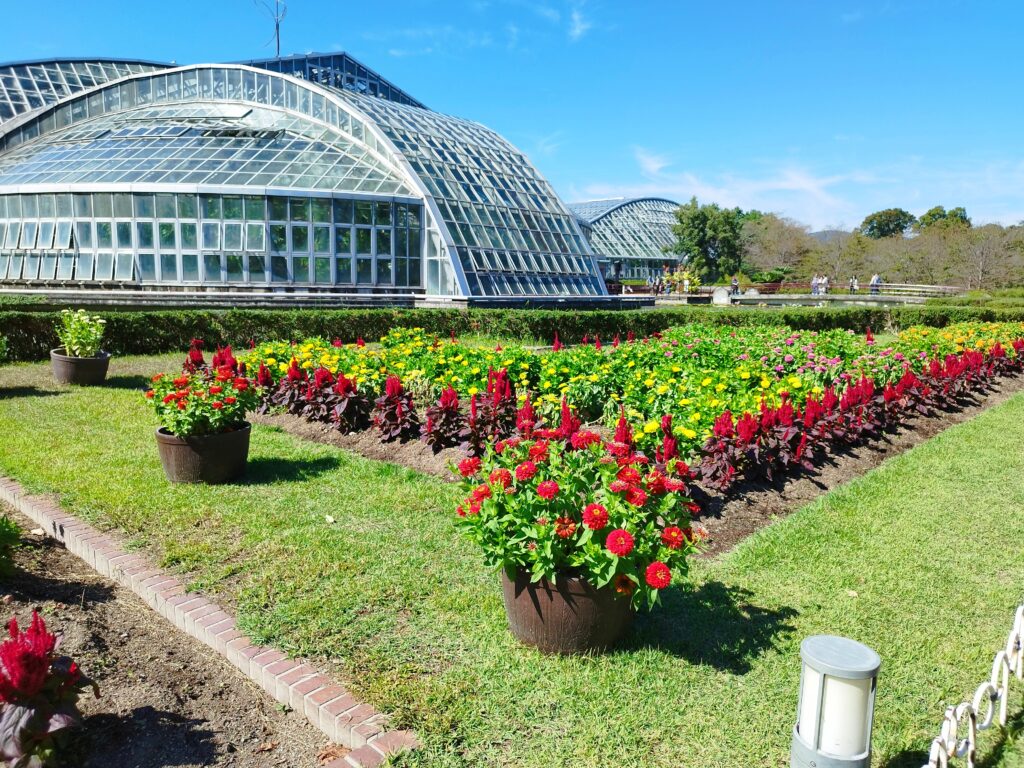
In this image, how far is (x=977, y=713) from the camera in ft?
9.34

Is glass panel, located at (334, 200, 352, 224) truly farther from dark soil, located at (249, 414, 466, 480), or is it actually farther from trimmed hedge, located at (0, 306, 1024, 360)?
dark soil, located at (249, 414, 466, 480)

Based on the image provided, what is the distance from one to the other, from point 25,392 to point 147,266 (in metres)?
13.0

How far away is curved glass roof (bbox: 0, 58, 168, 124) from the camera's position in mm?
34719

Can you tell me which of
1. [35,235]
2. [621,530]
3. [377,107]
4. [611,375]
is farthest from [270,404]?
[377,107]

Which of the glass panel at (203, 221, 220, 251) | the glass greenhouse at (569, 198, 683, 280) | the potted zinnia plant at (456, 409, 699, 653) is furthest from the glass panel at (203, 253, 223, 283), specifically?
the glass greenhouse at (569, 198, 683, 280)

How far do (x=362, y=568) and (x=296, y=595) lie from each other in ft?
1.71

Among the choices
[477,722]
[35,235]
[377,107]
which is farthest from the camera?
[377,107]

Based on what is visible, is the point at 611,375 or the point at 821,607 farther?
the point at 611,375

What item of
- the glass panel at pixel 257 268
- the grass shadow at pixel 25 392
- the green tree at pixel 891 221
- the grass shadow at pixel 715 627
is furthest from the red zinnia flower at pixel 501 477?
the green tree at pixel 891 221

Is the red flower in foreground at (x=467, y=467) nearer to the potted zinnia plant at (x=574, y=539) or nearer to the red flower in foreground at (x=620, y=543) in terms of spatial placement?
the potted zinnia plant at (x=574, y=539)

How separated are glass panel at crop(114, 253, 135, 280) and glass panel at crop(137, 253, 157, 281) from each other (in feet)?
0.80

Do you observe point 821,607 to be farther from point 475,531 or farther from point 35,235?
point 35,235

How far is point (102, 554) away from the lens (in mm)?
4852

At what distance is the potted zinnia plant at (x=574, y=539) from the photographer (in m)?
3.48
